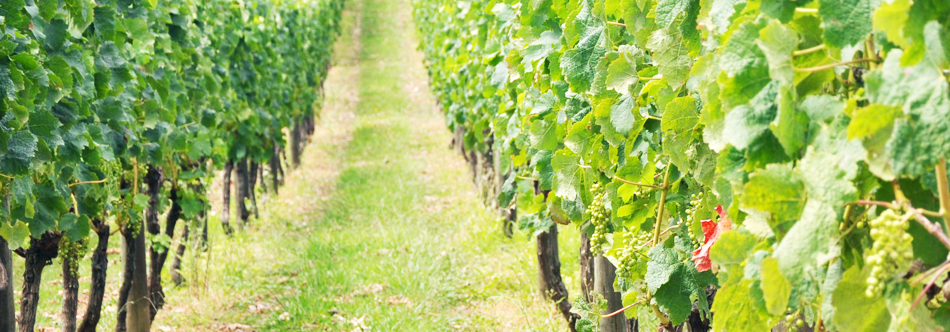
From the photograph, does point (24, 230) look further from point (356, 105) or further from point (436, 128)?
point (356, 105)

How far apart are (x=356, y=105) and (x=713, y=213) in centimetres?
1692

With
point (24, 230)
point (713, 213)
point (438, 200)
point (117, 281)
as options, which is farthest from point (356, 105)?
point (713, 213)

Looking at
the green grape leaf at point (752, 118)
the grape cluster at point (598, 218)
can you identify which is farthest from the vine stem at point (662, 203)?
the green grape leaf at point (752, 118)

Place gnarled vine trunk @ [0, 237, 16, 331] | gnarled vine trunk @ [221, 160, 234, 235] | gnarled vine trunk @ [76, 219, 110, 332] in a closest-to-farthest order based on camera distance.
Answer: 1. gnarled vine trunk @ [0, 237, 16, 331]
2. gnarled vine trunk @ [76, 219, 110, 332]
3. gnarled vine trunk @ [221, 160, 234, 235]

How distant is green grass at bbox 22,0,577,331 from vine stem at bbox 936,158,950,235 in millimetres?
3854

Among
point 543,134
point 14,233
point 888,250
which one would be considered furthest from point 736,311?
point 14,233

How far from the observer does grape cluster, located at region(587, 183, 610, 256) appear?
2.56 metres

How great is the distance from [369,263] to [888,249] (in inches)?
235

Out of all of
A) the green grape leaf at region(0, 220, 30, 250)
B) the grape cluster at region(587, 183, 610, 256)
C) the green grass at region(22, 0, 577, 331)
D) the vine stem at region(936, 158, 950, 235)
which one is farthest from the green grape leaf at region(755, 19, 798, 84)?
the green grass at region(22, 0, 577, 331)

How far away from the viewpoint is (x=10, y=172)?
2.75m

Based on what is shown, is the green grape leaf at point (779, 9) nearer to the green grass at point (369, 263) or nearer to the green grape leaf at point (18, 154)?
the green grape leaf at point (18, 154)

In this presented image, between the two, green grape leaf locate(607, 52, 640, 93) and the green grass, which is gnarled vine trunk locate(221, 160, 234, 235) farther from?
green grape leaf locate(607, 52, 640, 93)

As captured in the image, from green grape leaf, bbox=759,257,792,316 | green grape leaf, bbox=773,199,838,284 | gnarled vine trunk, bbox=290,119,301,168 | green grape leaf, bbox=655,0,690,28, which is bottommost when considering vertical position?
gnarled vine trunk, bbox=290,119,301,168

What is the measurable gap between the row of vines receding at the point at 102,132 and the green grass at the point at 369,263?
49cm
